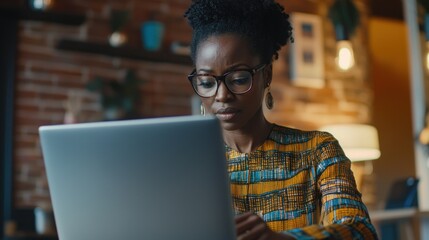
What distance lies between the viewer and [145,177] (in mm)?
918

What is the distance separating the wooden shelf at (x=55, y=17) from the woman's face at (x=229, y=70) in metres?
2.88

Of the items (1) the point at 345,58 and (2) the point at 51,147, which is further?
(1) the point at 345,58

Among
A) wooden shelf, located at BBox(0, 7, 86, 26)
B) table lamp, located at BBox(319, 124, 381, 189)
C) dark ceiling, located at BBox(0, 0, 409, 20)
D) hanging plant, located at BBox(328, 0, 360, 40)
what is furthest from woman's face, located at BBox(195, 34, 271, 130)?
dark ceiling, located at BBox(0, 0, 409, 20)

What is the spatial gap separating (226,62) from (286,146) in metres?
0.20

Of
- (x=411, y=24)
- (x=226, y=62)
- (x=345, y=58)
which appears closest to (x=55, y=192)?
(x=226, y=62)

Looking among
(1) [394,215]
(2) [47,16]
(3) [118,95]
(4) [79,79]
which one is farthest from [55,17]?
(1) [394,215]

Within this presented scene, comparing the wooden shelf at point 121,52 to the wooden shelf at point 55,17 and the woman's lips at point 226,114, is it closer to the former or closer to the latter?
the wooden shelf at point 55,17

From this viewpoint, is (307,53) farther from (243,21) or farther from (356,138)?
(243,21)

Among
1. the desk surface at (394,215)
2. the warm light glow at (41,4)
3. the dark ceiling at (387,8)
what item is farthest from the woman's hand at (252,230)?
the dark ceiling at (387,8)

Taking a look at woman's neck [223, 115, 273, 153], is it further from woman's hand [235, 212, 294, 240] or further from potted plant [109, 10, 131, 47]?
potted plant [109, 10, 131, 47]

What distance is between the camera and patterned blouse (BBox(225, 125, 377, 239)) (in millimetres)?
1129

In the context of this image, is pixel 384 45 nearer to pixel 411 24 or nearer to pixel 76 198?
pixel 411 24

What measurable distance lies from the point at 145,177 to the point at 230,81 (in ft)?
1.05

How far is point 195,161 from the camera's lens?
0.89m
